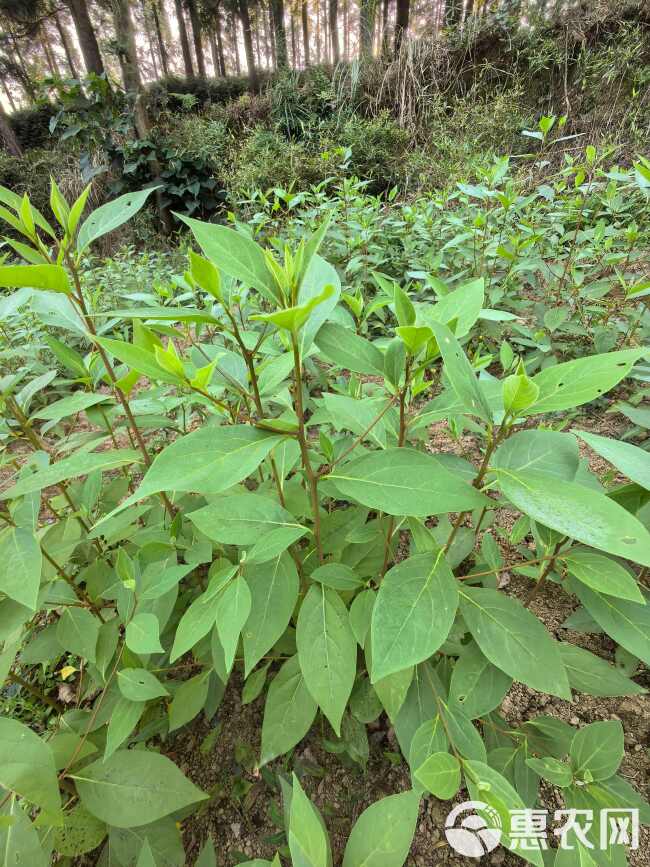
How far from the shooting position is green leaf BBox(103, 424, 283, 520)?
1.68ft

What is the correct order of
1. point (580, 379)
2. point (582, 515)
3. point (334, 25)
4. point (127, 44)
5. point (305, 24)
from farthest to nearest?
point (305, 24), point (334, 25), point (127, 44), point (580, 379), point (582, 515)

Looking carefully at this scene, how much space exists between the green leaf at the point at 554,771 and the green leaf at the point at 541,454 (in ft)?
1.70

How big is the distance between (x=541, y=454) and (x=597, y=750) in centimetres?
55

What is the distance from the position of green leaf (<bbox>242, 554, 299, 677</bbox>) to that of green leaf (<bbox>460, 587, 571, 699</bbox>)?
0.34m

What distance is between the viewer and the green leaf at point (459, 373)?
532 mm

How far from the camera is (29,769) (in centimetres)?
66

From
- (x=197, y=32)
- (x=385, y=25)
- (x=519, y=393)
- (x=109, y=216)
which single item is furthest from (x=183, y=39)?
(x=519, y=393)

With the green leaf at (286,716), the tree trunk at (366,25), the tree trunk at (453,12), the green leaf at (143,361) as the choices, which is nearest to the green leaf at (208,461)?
the green leaf at (143,361)

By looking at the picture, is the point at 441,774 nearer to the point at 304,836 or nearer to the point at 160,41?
the point at 304,836

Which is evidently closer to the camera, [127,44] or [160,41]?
[127,44]

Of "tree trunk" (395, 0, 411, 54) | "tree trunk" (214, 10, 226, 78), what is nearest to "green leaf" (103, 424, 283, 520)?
"tree trunk" (395, 0, 411, 54)

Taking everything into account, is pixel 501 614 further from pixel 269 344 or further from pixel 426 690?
pixel 269 344

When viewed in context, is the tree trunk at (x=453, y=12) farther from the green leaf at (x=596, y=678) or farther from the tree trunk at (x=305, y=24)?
the green leaf at (x=596, y=678)

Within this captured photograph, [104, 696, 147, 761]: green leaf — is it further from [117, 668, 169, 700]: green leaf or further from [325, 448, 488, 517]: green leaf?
[325, 448, 488, 517]: green leaf
